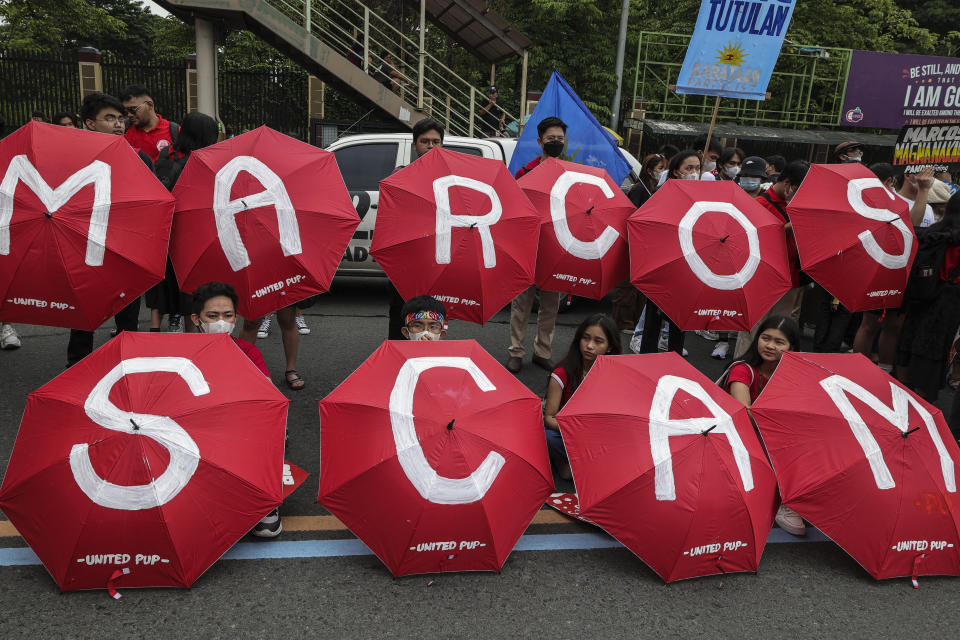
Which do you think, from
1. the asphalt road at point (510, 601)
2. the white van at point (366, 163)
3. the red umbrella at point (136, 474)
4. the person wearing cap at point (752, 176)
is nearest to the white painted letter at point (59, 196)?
the red umbrella at point (136, 474)

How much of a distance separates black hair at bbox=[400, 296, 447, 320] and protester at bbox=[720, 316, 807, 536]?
1755mm

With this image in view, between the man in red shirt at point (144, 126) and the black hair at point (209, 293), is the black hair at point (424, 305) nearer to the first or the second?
the black hair at point (209, 293)

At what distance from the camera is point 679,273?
4875 millimetres

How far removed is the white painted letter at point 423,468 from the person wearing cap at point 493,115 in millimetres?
13243

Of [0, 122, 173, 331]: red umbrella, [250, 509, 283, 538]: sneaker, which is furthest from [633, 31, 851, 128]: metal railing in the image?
[250, 509, 283, 538]: sneaker

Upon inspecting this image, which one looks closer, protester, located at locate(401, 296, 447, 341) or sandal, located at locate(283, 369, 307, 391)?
protester, located at locate(401, 296, 447, 341)

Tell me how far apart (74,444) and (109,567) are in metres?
0.52

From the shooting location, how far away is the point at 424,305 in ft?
14.5

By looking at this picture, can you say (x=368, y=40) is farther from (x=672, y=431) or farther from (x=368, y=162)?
(x=672, y=431)

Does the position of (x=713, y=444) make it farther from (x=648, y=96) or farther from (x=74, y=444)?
(x=648, y=96)

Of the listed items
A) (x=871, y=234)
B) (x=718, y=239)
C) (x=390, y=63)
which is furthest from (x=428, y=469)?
(x=390, y=63)

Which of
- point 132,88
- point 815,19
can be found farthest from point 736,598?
point 815,19

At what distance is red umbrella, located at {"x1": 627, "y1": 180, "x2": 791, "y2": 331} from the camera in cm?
488

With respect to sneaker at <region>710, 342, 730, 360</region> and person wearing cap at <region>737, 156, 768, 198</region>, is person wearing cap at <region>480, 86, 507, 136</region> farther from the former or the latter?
sneaker at <region>710, 342, 730, 360</region>
